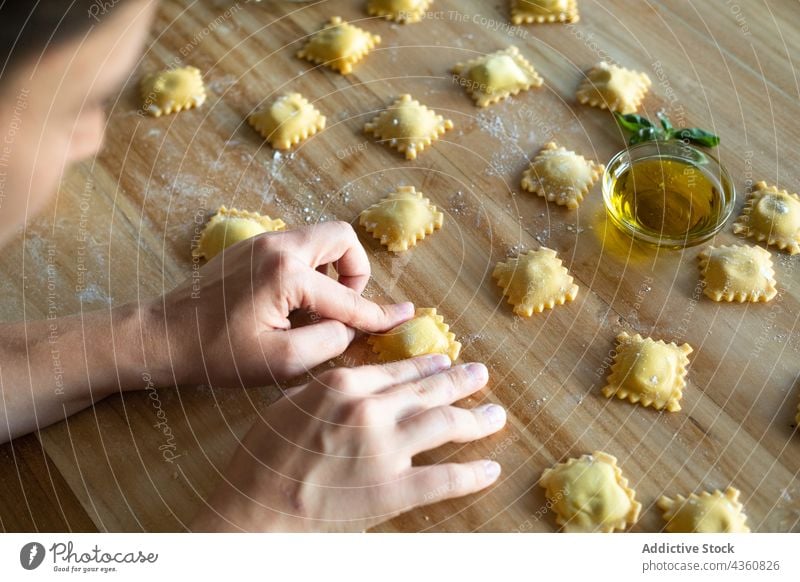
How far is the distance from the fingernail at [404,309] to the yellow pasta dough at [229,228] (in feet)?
0.93

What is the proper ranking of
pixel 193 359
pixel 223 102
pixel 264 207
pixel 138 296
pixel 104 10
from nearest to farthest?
pixel 193 359 < pixel 138 296 < pixel 264 207 < pixel 223 102 < pixel 104 10

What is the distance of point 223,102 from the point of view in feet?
5.18

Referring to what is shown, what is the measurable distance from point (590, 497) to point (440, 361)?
0.99 ft

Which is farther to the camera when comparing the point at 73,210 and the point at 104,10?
the point at 104,10

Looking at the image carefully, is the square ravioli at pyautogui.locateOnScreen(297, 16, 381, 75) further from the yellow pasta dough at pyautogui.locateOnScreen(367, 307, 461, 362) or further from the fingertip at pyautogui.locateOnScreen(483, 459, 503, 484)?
the fingertip at pyautogui.locateOnScreen(483, 459, 503, 484)

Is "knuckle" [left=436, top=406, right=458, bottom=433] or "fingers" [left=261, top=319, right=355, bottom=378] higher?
"fingers" [left=261, top=319, right=355, bottom=378]

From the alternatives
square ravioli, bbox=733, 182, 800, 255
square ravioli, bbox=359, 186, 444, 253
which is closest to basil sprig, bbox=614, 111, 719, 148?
square ravioli, bbox=733, 182, 800, 255

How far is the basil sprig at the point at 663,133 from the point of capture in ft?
4.73

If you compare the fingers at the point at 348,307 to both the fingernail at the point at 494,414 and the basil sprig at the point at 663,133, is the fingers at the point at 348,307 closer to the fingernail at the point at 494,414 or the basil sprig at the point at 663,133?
the fingernail at the point at 494,414
